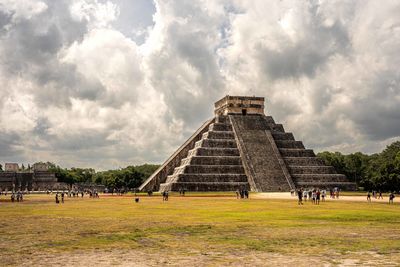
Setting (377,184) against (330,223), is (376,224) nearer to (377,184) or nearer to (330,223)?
(330,223)

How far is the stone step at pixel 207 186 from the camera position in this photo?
5722 centimetres

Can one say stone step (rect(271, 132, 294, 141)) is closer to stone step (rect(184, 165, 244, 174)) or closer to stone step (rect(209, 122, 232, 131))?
stone step (rect(209, 122, 232, 131))

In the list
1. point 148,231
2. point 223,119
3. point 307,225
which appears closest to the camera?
point 148,231

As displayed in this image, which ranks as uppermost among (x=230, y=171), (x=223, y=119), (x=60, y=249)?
(x=223, y=119)

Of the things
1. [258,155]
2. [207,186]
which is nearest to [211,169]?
[207,186]

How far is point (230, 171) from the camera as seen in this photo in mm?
61969

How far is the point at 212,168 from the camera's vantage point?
61.0 meters

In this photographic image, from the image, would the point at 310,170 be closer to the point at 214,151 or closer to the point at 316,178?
the point at 316,178

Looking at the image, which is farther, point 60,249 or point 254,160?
point 254,160

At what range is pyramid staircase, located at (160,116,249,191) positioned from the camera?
58250mm

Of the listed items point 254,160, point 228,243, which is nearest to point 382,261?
point 228,243

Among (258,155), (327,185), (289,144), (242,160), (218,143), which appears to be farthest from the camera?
(289,144)

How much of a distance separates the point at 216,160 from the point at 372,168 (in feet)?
128

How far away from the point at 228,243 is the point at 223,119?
5961cm
